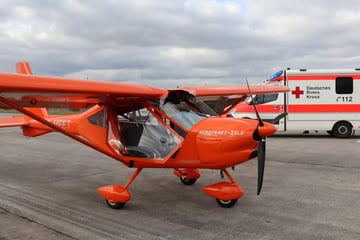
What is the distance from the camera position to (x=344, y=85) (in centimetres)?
1402

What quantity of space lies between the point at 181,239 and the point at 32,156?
8217 mm

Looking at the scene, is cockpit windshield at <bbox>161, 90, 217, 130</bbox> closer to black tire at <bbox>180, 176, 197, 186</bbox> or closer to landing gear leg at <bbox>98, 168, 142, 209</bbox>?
landing gear leg at <bbox>98, 168, 142, 209</bbox>

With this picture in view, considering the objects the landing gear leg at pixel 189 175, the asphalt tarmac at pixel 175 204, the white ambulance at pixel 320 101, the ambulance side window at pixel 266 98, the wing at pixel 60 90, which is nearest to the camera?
the wing at pixel 60 90

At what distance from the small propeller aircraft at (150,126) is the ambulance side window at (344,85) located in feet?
32.7

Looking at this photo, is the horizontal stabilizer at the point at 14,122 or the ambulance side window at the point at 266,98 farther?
the ambulance side window at the point at 266,98

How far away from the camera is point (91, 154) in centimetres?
1077

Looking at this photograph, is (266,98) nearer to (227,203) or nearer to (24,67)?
(227,203)

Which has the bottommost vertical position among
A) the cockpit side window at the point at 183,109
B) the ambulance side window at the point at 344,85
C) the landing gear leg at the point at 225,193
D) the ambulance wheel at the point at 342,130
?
the ambulance wheel at the point at 342,130

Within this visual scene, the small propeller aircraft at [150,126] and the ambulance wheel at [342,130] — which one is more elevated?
the small propeller aircraft at [150,126]

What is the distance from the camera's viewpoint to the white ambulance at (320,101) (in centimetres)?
1391

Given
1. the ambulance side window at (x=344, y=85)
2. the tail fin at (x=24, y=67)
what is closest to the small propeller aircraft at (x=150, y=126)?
the tail fin at (x=24, y=67)

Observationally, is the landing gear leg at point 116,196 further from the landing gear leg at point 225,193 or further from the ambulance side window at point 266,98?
the ambulance side window at point 266,98

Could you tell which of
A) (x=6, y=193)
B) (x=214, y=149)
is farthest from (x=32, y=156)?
(x=214, y=149)

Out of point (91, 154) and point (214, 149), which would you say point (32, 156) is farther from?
point (214, 149)
